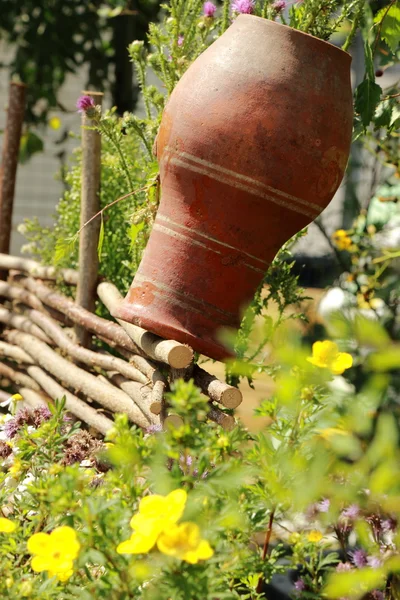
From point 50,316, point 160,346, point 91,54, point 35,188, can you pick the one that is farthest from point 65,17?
point 160,346

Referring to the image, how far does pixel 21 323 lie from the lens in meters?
2.58

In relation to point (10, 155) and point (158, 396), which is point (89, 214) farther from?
point (10, 155)

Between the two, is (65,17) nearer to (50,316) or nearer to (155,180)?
(50,316)

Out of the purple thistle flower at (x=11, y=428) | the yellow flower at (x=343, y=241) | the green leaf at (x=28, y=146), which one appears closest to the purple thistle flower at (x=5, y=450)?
the purple thistle flower at (x=11, y=428)

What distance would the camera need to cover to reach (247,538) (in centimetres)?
91

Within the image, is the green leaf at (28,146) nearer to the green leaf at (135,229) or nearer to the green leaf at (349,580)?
the green leaf at (135,229)

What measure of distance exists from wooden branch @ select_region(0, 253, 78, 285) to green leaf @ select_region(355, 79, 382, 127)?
1.02 metres

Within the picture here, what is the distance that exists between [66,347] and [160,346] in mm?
777

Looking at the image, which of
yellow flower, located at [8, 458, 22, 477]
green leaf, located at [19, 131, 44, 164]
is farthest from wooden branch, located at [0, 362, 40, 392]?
green leaf, located at [19, 131, 44, 164]

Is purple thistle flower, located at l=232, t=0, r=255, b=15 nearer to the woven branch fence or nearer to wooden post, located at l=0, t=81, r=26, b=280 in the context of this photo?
the woven branch fence

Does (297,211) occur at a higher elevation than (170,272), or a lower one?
higher

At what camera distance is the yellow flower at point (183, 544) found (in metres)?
0.68

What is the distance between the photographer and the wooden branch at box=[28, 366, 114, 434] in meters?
1.82

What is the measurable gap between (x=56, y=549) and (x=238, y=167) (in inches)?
32.9
